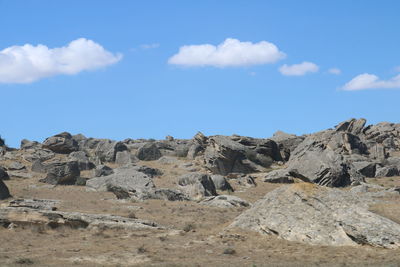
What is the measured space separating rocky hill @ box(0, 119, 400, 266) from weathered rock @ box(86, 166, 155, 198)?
0.37ft

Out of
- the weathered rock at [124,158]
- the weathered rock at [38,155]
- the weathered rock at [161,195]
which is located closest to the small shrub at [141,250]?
the weathered rock at [161,195]

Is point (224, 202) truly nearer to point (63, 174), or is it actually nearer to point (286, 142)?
point (63, 174)

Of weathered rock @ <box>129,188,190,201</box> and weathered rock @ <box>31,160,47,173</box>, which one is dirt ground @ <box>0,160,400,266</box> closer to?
weathered rock @ <box>129,188,190,201</box>

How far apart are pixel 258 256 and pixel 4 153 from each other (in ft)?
197

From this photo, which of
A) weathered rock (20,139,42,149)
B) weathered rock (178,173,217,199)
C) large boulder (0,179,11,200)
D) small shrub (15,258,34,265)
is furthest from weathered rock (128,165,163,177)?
small shrub (15,258,34,265)

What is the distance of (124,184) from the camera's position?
47062 mm

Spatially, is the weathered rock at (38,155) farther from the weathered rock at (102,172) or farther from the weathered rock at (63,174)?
the weathered rock at (63,174)

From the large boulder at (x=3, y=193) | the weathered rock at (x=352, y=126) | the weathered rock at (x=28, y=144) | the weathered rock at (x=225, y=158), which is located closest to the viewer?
the large boulder at (x=3, y=193)

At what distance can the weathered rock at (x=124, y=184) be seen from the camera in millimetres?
45344

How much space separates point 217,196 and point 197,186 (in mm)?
4706

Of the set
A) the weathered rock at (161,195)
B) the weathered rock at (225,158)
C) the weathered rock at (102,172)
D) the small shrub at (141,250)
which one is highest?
the weathered rock at (225,158)

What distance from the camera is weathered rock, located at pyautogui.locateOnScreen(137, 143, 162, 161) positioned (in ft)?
243

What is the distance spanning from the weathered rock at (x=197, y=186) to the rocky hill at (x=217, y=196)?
129 mm

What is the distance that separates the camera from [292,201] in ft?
87.2
